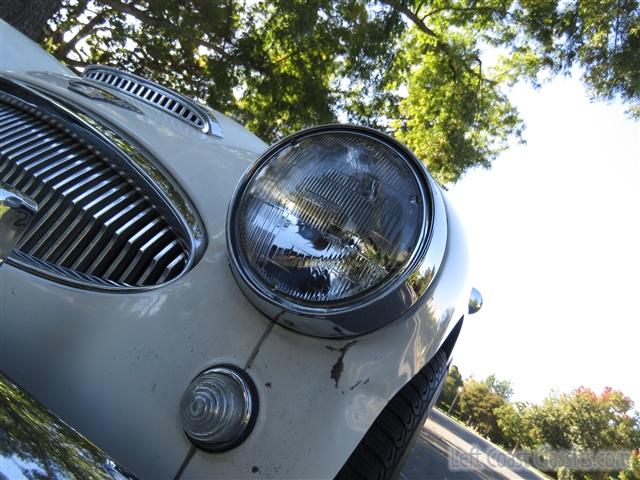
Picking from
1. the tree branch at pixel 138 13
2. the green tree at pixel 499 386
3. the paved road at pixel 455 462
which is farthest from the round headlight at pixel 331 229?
the green tree at pixel 499 386

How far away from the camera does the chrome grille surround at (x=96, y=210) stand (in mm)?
1258

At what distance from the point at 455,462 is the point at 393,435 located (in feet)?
10.8

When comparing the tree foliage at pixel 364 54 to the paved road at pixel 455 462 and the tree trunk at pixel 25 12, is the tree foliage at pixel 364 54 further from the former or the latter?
the paved road at pixel 455 462

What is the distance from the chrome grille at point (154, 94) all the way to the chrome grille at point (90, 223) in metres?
0.50

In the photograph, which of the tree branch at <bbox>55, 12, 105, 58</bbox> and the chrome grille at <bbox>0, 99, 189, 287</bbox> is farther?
the tree branch at <bbox>55, 12, 105, 58</bbox>

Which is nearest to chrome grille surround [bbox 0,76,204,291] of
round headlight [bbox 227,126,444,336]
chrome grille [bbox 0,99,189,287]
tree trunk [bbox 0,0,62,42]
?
chrome grille [bbox 0,99,189,287]

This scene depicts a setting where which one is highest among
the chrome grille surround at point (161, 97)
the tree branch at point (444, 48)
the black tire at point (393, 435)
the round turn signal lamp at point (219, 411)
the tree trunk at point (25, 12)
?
the tree branch at point (444, 48)

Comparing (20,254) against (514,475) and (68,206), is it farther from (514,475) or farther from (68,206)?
(514,475)

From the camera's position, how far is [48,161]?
142 centimetres

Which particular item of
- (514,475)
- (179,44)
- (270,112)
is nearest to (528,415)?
(514,475)

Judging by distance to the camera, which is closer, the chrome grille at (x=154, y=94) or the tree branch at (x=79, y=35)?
the chrome grille at (x=154, y=94)

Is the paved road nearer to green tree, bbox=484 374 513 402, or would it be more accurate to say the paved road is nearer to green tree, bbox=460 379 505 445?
green tree, bbox=460 379 505 445

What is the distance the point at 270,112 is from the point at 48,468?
29.1ft

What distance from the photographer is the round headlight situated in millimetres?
1012
